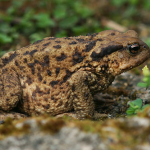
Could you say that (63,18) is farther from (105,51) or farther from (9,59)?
(105,51)

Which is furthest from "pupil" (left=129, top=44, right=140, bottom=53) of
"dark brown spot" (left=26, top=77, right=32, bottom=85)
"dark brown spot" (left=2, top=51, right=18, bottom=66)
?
"dark brown spot" (left=2, top=51, right=18, bottom=66)

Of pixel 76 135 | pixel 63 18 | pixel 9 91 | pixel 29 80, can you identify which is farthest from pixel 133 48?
pixel 63 18

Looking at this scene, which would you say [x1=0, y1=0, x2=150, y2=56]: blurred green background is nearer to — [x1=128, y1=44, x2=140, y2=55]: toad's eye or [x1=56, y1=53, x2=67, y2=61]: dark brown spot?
[x1=56, y1=53, x2=67, y2=61]: dark brown spot

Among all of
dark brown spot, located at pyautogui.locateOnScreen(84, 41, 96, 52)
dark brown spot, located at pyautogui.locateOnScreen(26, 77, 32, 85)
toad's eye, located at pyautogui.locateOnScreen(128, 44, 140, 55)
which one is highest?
dark brown spot, located at pyautogui.locateOnScreen(84, 41, 96, 52)

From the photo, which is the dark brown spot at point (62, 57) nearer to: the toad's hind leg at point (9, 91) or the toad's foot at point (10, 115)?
the toad's hind leg at point (9, 91)

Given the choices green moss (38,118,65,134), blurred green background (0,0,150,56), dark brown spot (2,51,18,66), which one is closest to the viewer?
green moss (38,118,65,134)

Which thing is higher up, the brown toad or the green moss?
the brown toad

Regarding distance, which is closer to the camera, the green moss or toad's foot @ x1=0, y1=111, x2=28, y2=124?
the green moss
